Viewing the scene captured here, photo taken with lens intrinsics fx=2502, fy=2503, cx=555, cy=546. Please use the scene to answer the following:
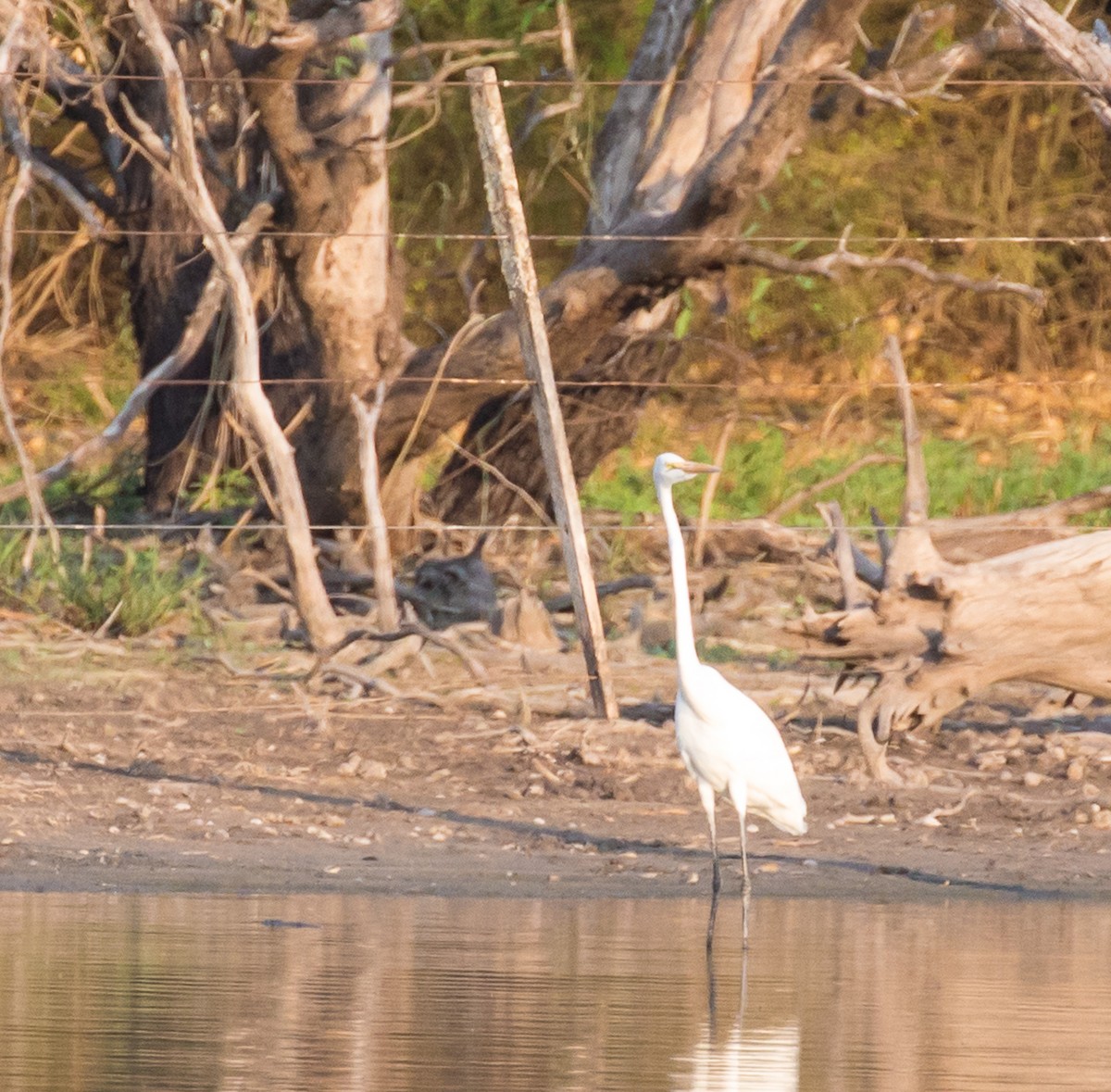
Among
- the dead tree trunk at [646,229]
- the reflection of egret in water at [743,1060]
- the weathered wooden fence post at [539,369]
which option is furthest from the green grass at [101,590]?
the reflection of egret in water at [743,1060]

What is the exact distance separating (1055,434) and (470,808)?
7756 mm

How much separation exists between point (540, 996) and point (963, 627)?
3.35 meters

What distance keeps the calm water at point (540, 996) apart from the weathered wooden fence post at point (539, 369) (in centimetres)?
166

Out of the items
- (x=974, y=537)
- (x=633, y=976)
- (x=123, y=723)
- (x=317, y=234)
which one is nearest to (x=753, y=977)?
(x=633, y=976)

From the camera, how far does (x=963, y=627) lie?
27.9 feet

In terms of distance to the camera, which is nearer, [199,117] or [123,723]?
[123,723]

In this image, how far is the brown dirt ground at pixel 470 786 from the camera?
7.49m

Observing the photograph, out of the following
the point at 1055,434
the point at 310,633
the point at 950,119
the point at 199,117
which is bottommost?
the point at 310,633

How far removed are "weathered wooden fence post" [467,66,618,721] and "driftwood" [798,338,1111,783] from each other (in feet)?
2.51

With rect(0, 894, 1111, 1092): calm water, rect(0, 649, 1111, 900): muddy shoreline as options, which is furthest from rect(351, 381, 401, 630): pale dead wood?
rect(0, 894, 1111, 1092): calm water

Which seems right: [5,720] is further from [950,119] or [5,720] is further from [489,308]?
[950,119]

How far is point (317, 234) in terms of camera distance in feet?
31.1

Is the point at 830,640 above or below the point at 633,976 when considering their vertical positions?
above

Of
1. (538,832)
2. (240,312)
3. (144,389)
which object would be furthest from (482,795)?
(144,389)
